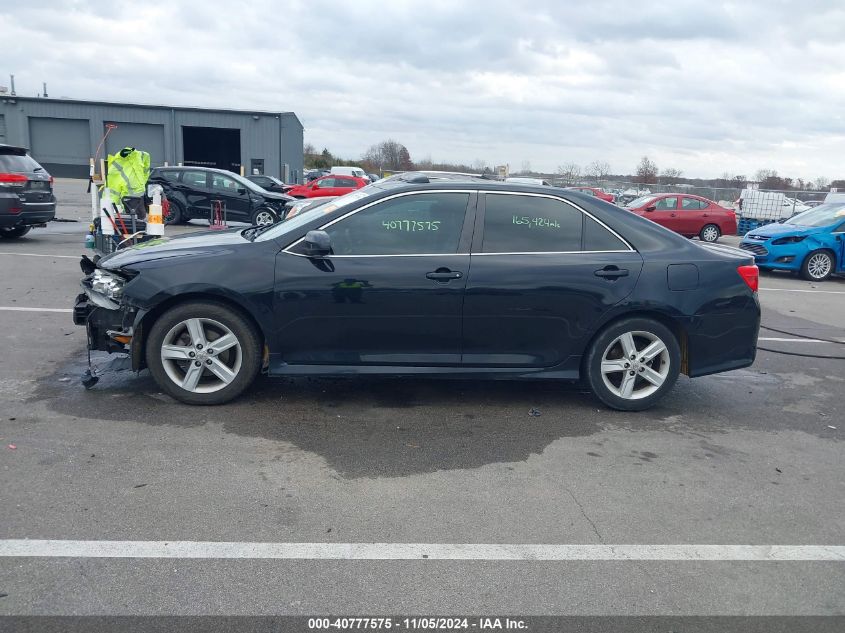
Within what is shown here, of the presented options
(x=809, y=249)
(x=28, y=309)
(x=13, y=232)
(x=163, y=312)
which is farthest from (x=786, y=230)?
(x=13, y=232)

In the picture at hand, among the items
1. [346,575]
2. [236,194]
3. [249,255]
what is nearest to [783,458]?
[346,575]

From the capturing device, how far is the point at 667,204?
22.9 m

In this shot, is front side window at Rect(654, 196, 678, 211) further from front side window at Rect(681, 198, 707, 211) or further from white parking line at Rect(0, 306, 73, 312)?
white parking line at Rect(0, 306, 73, 312)

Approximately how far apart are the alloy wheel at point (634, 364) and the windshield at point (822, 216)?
11350mm

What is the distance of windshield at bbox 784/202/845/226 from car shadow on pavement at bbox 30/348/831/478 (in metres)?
10.0

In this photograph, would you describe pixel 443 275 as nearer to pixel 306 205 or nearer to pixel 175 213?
pixel 306 205

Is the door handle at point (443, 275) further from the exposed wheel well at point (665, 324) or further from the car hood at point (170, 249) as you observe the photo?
the car hood at point (170, 249)

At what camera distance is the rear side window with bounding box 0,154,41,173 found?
13.1 m

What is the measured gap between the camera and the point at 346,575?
129 inches

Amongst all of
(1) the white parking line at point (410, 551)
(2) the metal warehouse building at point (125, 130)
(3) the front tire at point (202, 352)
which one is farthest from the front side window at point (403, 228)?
(2) the metal warehouse building at point (125, 130)

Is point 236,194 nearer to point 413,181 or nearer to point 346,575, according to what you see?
point 413,181

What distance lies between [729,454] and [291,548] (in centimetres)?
307

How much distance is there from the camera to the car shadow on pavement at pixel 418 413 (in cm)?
477

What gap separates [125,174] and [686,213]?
17.8 meters
